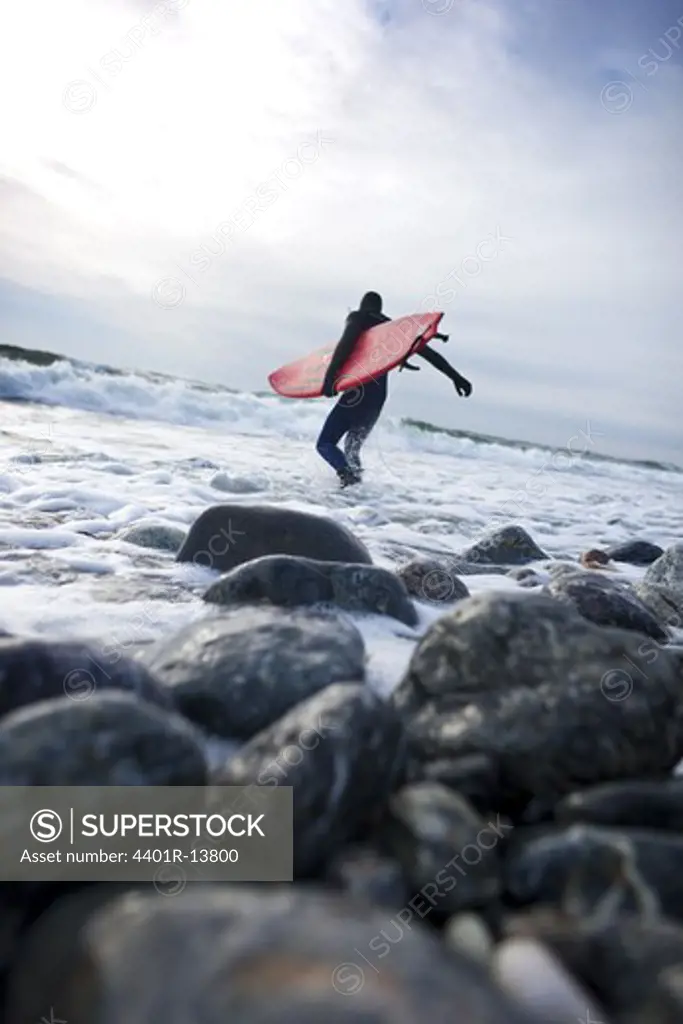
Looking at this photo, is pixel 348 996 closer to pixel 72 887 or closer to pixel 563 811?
pixel 72 887

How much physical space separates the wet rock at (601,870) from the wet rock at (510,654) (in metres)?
0.39

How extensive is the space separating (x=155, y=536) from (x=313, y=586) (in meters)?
1.59

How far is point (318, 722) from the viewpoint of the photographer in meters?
1.33

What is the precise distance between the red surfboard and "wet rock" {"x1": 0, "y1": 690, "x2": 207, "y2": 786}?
692 centimetres

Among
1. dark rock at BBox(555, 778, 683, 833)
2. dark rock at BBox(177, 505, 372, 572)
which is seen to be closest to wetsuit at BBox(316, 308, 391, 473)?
dark rock at BBox(177, 505, 372, 572)

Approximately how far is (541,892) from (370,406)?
7.12m

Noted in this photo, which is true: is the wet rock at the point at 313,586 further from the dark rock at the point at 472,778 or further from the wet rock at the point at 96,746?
the wet rock at the point at 96,746

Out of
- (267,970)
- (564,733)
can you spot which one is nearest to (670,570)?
(564,733)

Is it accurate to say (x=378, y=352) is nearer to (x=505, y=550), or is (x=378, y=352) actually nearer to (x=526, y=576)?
(x=505, y=550)

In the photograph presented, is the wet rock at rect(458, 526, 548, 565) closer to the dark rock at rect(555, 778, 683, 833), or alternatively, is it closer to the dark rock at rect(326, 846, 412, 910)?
the dark rock at rect(555, 778, 683, 833)

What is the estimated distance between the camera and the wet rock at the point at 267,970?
0.82m

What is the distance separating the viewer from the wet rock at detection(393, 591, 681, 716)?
1712 mm

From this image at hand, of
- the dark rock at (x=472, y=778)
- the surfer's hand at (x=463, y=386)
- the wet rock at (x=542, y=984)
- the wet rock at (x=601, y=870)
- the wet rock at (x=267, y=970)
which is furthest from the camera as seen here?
the surfer's hand at (x=463, y=386)

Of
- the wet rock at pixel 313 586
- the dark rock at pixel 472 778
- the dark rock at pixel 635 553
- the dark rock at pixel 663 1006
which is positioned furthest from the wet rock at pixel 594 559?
the dark rock at pixel 663 1006
